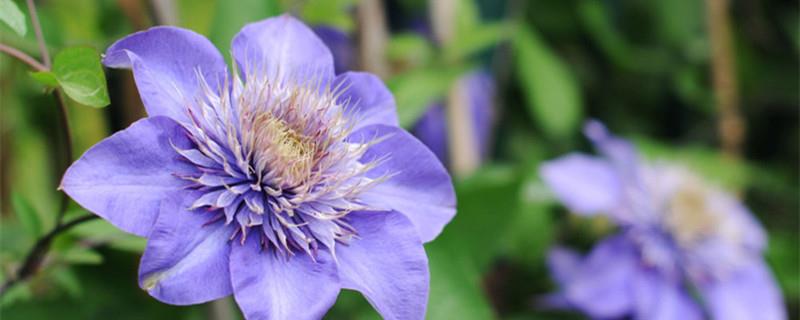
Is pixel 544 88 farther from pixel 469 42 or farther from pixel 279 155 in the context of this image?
pixel 279 155

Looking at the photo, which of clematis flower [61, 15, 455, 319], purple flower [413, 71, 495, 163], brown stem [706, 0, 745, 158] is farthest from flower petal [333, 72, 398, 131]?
brown stem [706, 0, 745, 158]

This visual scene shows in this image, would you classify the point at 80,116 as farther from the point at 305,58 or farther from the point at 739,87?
the point at 739,87

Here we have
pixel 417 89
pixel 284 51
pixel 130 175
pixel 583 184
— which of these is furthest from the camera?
pixel 583 184

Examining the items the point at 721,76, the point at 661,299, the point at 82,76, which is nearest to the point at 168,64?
the point at 82,76

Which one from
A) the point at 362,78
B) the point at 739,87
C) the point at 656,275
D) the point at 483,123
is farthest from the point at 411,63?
the point at 739,87

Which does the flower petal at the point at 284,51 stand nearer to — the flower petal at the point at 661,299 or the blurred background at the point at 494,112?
the blurred background at the point at 494,112

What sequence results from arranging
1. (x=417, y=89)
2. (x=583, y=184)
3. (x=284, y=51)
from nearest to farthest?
1. (x=284, y=51)
2. (x=417, y=89)
3. (x=583, y=184)

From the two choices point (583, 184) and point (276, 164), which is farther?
point (583, 184)
